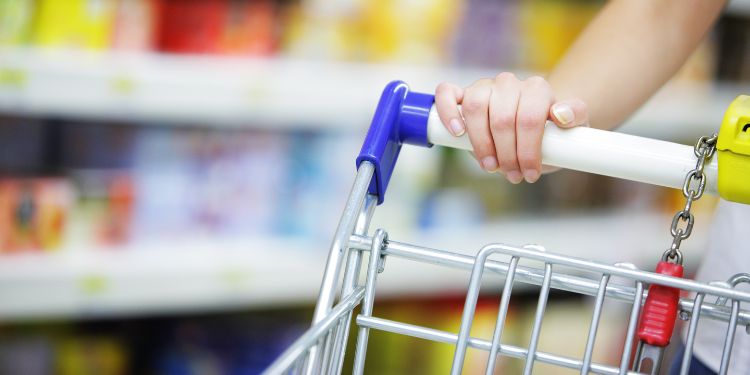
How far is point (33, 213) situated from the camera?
4.94ft

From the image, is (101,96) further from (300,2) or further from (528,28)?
(528,28)

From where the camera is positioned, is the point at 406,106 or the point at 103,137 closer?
the point at 406,106

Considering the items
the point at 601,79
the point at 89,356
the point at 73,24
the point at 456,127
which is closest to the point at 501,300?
the point at 456,127

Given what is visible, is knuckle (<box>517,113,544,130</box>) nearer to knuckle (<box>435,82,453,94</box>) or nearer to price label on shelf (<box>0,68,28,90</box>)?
knuckle (<box>435,82,453,94</box>)

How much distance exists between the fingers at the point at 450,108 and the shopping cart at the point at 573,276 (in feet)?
0.14

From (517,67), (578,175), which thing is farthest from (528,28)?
(578,175)

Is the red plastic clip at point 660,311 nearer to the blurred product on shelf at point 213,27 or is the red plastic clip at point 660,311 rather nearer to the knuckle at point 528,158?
the knuckle at point 528,158

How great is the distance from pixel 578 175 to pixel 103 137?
4.16 ft

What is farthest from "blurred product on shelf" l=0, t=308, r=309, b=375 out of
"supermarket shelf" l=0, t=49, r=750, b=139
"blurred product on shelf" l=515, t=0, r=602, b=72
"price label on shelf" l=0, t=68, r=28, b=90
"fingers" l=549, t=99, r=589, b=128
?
"fingers" l=549, t=99, r=589, b=128

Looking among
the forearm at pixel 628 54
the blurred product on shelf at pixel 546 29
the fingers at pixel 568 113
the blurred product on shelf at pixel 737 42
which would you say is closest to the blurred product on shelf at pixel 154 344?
the blurred product on shelf at pixel 546 29

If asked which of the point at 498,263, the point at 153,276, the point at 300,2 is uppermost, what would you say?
the point at 300,2

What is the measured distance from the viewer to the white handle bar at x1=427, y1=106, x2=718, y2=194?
59 centimetres

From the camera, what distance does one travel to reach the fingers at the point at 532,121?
24.4 inches

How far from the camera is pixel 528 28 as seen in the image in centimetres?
202
